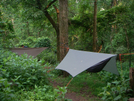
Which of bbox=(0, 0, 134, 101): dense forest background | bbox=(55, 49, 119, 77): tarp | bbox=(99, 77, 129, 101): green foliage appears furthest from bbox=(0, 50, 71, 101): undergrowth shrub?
bbox=(99, 77, 129, 101): green foliage

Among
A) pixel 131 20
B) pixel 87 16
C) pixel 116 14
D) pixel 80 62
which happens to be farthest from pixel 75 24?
pixel 80 62

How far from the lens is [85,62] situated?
3260 mm

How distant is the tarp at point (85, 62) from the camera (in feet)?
10.0

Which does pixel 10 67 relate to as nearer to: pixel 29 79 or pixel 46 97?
pixel 29 79

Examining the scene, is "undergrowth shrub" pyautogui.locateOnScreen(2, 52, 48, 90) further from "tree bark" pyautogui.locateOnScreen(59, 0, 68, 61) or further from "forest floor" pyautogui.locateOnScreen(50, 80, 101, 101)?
"tree bark" pyautogui.locateOnScreen(59, 0, 68, 61)

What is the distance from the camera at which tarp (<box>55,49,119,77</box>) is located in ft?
10.0

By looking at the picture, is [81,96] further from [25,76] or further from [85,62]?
[25,76]

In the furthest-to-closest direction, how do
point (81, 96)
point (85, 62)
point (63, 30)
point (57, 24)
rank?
1. point (57, 24)
2. point (63, 30)
3. point (81, 96)
4. point (85, 62)

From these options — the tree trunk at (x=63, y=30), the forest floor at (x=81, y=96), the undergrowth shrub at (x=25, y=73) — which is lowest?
the forest floor at (x=81, y=96)

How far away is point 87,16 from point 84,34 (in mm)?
1196

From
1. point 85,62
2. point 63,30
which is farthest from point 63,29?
point 85,62

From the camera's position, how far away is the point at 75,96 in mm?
3477

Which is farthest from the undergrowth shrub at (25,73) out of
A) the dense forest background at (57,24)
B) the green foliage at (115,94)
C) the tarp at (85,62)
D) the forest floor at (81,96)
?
the green foliage at (115,94)

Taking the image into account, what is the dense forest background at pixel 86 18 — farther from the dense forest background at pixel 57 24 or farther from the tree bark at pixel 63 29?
the tree bark at pixel 63 29
